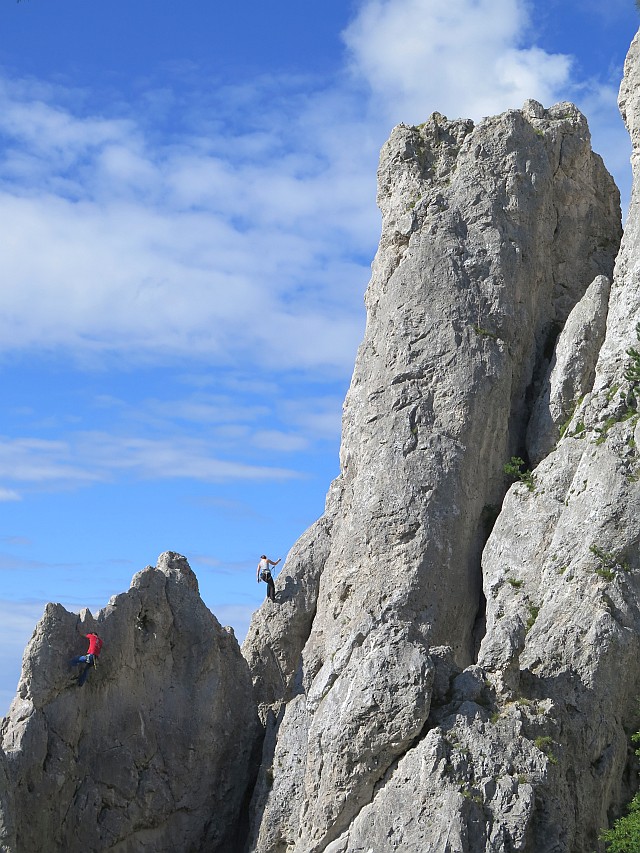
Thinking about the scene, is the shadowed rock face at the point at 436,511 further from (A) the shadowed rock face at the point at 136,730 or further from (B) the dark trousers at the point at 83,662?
(B) the dark trousers at the point at 83,662

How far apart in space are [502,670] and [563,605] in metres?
2.52

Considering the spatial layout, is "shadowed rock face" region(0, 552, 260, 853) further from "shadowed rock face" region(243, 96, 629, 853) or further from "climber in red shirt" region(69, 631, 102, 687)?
"shadowed rock face" region(243, 96, 629, 853)

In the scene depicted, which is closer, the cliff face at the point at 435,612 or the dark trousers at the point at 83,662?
the cliff face at the point at 435,612

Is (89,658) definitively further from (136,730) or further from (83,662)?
(136,730)

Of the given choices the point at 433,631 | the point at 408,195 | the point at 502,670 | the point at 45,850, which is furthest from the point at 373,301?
the point at 45,850

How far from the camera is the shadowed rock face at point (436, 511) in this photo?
923 inches

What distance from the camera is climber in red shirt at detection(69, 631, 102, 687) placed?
29.5m

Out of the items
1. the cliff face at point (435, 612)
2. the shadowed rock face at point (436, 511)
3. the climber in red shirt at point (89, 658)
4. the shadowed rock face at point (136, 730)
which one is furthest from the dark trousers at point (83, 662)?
the shadowed rock face at point (436, 511)

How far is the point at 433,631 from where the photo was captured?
97.7 feet

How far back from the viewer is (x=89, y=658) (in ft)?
96.7

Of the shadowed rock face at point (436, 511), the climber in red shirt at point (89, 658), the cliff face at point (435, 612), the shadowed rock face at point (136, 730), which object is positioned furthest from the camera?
the climber in red shirt at point (89, 658)

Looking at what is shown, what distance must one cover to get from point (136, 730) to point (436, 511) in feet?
31.5

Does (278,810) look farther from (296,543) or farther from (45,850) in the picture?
(296,543)

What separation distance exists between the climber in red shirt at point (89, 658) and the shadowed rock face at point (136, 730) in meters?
0.21
